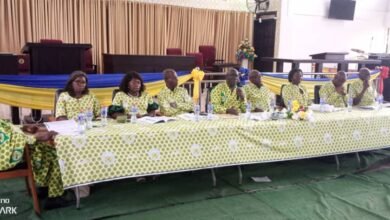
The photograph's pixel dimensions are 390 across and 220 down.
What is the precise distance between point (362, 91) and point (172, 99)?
2.34 m

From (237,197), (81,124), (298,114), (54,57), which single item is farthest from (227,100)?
(54,57)

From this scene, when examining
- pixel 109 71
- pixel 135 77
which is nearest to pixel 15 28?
pixel 109 71

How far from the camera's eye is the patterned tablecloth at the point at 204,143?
2.53 meters

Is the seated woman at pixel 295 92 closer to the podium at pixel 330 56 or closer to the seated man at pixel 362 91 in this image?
the seated man at pixel 362 91

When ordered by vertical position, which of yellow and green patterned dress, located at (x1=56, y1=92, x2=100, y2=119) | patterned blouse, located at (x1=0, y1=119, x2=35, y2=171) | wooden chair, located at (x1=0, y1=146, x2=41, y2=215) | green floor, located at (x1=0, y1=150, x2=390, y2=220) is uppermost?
yellow and green patterned dress, located at (x1=56, y1=92, x2=100, y2=119)

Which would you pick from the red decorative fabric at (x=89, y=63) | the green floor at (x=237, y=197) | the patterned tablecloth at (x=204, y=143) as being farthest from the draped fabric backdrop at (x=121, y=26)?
the patterned tablecloth at (x=204, y=143)

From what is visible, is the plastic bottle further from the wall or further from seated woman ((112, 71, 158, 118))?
the wall

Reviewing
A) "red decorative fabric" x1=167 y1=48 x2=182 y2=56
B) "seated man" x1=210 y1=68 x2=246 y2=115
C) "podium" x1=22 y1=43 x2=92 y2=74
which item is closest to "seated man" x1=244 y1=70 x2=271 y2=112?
"seated man" x1=210 y1=68 x2=246 y2=115

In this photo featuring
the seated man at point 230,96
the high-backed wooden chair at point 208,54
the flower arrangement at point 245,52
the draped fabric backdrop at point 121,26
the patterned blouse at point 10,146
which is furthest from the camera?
the flower arrangement at point 245,52

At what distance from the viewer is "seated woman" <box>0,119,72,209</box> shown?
2.31m

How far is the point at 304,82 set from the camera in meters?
5.99

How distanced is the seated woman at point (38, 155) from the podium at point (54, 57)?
7.35 ft

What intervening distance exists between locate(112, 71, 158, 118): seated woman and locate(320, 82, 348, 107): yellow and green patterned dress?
2.09m

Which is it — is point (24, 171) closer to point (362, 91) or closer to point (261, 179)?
point (261, 179)
